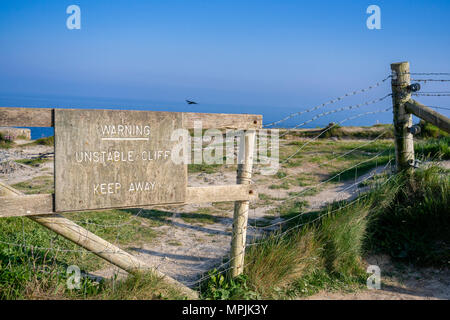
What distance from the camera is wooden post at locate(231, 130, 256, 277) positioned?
4207 millimetres

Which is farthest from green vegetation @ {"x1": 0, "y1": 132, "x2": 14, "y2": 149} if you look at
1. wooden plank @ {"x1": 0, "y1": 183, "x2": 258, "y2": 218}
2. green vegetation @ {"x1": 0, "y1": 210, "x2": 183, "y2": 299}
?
wooden plank @ {"x1": 0, "y1": 183, "x2": 258, "y2": 218}

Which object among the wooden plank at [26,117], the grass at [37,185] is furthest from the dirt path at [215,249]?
the grass at [37,185]

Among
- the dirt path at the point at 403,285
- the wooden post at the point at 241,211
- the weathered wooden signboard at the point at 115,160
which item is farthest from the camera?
the dirt path at the point at 403,285

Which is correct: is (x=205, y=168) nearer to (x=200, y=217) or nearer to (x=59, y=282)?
(x=200, y=217)

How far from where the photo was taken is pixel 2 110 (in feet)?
10.8

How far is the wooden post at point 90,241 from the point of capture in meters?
3.67

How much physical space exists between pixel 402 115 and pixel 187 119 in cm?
329

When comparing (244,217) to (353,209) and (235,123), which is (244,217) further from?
(353,209)

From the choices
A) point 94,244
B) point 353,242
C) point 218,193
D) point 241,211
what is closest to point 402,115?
point 353,242

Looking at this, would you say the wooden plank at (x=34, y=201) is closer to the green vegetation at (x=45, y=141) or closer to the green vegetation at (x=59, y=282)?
the green vegetation at (x=59, y=282)

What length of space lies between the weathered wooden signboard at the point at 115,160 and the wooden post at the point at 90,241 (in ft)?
0.85

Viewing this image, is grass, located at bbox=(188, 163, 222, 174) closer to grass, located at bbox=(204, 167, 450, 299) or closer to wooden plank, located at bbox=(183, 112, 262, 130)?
grass, located at bbox=(204, 167, 450, 299)

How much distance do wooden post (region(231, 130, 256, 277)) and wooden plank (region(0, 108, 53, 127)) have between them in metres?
1.79
